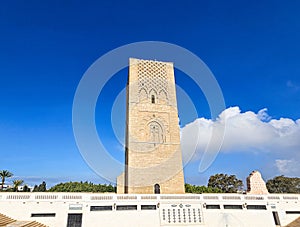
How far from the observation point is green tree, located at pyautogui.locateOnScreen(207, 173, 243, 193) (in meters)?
39.8

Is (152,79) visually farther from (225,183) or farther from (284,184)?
(284,184)

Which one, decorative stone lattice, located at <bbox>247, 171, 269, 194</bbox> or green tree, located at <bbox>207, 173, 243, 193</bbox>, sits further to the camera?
green tree, located at <bbox>207, 173, 243, 193</bbox>

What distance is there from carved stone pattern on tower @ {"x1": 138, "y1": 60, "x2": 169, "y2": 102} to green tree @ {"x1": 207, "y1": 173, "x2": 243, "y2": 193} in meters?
24.3

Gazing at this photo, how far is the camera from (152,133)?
22141 mm

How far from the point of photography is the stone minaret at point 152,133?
20.3m

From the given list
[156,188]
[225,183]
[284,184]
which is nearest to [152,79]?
[156,188]

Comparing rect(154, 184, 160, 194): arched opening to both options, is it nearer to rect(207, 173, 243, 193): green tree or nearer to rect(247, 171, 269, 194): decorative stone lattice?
rect(247, 171, 269, 194): decorative stone lattice

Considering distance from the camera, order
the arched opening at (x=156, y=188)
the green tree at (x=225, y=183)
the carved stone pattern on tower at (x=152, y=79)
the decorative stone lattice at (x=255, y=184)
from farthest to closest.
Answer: the green tree at (x=225, y=183), the carved stone pattern on tower at (x=152, y=79), the arched opening at (x=156, y=188), the decorative stone lattice at (x=255, y=184)

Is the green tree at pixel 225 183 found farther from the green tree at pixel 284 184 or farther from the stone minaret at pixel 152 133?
the stone minaret at pixel 152 133

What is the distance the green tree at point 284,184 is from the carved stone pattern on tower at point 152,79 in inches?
1249

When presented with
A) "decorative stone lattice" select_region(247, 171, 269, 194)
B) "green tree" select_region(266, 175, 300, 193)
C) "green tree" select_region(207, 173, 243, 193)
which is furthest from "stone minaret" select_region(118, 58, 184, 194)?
"green tree" select_region(266, 175, 300, 193)

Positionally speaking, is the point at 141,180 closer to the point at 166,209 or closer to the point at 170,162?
the point at 170,162

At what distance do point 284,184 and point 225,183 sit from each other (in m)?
11.0

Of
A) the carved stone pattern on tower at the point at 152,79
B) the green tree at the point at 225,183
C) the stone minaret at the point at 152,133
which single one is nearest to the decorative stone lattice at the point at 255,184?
the stone minaret at the point at 152,133
